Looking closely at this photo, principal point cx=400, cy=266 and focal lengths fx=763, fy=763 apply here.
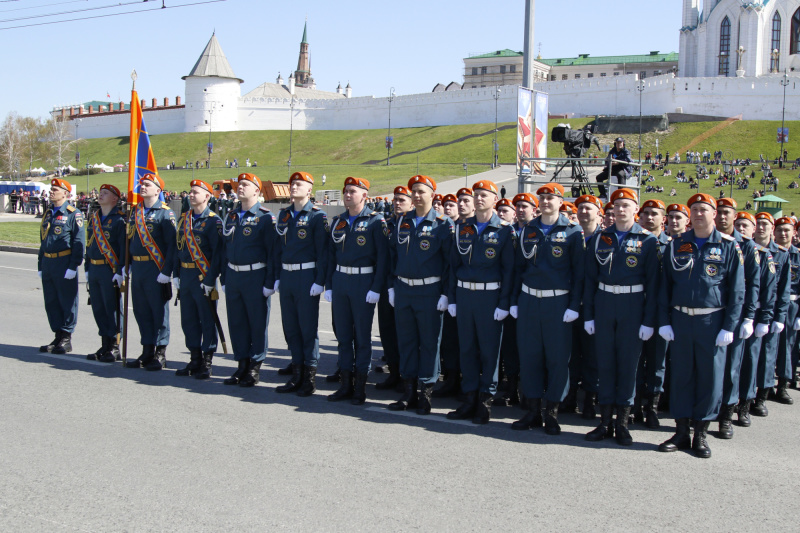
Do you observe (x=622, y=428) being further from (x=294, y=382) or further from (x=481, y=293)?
(x=294, y=382)

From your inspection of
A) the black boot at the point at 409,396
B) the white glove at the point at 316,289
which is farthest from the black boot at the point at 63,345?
the black boot at the point at 409,396

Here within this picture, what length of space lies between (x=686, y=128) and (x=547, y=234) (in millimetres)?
67806

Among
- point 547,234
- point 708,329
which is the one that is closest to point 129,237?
point 547,234

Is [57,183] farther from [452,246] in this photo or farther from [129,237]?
[452,246]

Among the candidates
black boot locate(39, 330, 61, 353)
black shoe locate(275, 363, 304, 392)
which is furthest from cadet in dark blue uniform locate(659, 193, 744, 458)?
black boot locate(39, 330, 61, 353)

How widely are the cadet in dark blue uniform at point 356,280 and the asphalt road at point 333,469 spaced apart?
1.26ft

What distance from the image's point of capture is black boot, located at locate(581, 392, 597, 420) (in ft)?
21.7

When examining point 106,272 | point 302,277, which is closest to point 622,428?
point 302,277

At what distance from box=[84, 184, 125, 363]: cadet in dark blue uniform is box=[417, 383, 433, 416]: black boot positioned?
3.61 metres

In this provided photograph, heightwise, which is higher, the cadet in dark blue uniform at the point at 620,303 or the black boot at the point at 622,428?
the cadet in dark blue uniform at the point at 620,303

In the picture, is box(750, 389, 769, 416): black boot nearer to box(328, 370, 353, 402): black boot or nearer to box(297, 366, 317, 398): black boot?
box(328, 370, 353, 402): black boot

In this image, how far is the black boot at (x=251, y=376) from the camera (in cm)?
725

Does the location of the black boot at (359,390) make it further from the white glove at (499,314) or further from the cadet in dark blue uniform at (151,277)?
the cadet in dark blue uniform at (151,277)

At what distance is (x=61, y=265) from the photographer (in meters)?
8.53
